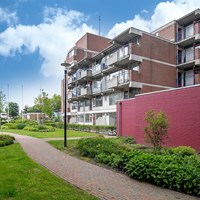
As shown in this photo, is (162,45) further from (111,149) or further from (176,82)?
(111,149)

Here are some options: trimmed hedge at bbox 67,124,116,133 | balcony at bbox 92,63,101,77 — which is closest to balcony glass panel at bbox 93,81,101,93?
balcony at bbox 92,63,101,77

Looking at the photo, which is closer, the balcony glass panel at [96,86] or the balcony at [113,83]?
the balcony at [113,83]

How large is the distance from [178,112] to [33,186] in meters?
10.6

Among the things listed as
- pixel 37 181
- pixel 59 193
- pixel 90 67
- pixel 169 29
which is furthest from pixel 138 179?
pixel 90 67

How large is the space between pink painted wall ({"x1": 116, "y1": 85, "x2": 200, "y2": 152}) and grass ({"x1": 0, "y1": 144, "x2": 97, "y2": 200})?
8948mm

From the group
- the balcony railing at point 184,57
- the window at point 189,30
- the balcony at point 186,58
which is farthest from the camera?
the balcony railing at point 184,57

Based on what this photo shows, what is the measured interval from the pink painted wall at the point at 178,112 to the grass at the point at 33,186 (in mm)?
8948

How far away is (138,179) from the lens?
24.5 feet

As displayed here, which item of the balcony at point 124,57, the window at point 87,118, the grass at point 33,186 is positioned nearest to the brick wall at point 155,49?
the balcony at point 124,57

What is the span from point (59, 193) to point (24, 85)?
176ft

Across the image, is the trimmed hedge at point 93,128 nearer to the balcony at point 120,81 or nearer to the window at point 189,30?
the balcony at point 120,81

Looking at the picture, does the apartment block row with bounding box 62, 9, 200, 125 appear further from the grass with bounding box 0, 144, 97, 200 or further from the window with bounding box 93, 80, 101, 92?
the grass with bounding box 0, 144, 97, 200

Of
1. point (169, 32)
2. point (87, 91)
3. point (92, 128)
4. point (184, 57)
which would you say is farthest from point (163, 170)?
point (87, 91)

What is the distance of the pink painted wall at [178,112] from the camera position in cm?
1327
